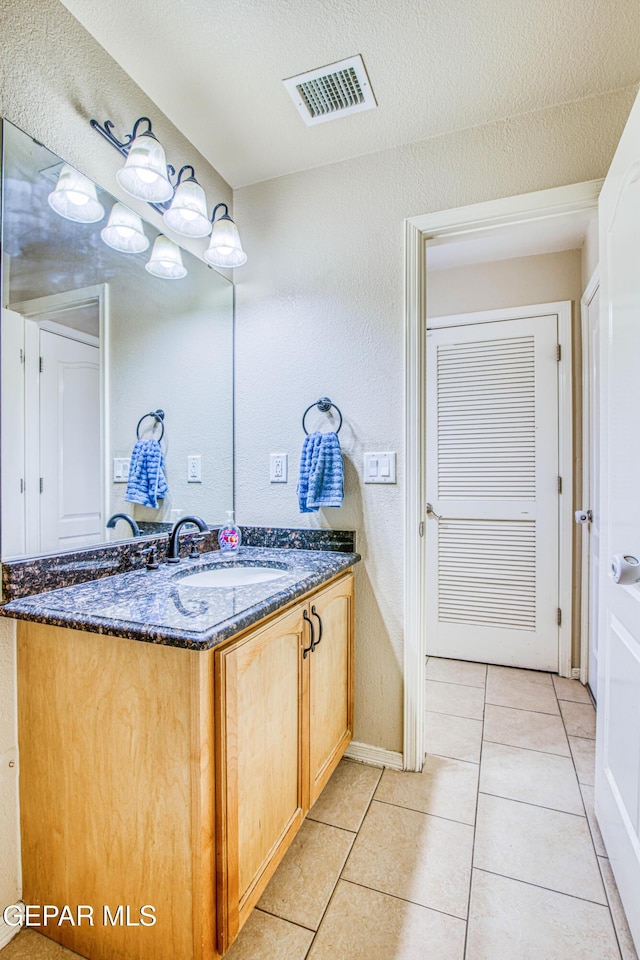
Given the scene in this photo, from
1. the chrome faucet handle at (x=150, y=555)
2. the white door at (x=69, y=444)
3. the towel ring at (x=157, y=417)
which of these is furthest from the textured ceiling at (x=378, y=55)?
the chrome faucet handle at (x=150, y=555)

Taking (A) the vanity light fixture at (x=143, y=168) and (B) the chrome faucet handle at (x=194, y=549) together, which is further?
(B) the chrome faucet handle at (x=194, y=549)

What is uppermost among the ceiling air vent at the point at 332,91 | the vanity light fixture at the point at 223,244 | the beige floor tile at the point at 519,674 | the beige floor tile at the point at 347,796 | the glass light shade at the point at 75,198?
the ceiling air vent at the point at 332,91

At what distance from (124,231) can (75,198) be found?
0.63 feet

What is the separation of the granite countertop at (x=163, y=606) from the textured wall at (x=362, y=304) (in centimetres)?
43

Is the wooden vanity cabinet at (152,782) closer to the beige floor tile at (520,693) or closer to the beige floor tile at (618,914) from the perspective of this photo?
the beige floor tile at (618,914)

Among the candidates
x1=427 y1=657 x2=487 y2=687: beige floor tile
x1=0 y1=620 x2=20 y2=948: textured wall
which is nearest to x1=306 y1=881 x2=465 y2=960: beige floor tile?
x1=0 y1=620 x2=20 y2=948: textured wall

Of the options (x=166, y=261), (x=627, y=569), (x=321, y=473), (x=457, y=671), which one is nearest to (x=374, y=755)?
(x=457, y=671)

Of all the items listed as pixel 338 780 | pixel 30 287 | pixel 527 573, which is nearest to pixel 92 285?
pixel 30 287

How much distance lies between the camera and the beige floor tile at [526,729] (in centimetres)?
188

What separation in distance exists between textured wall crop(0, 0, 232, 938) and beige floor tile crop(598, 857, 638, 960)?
148 centimetres

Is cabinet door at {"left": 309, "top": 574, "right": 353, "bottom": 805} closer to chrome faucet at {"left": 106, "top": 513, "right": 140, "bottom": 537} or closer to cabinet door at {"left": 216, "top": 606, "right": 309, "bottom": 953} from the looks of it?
cabinet door at {"left": 216, "top": 606, "right": 309, "bottom": 953}

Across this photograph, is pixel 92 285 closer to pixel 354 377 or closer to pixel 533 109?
pixel 354 377

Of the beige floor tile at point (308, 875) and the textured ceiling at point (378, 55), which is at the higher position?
the textured ceiling at point (378, 55)

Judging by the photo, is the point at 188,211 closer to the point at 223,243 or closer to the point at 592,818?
the point at 223,243
